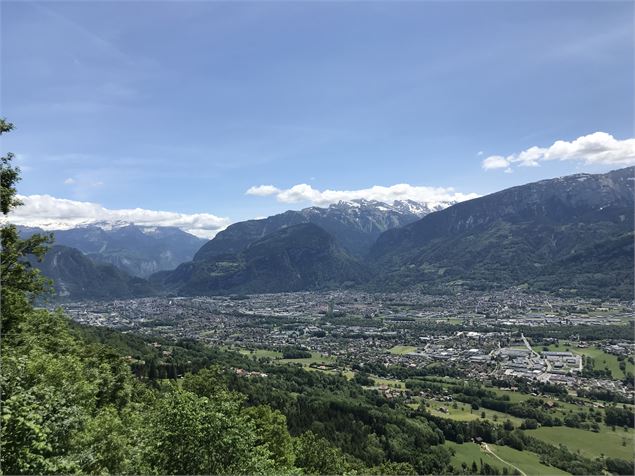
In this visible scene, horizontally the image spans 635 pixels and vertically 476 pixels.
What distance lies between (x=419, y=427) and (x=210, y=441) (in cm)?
7227

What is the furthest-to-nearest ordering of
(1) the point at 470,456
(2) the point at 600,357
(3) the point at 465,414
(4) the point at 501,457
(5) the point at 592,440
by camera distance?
(2) the point at 600,357 → (3) the point at 465,414 → (5) the point at 592,440 → (1) the point at 470,456 → (4) the point at 501,457

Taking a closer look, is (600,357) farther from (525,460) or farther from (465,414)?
(525,460)

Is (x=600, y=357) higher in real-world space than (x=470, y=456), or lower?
lower

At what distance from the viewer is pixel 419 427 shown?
8081 cm

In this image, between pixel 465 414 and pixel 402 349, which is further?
pixel 402 349

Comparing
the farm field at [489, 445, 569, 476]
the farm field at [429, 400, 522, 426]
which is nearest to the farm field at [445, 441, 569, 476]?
the farm field at [489, 445, 569, 476]

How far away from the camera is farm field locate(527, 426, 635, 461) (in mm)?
77750

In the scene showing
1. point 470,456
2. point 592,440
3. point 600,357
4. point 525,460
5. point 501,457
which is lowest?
point 600,357

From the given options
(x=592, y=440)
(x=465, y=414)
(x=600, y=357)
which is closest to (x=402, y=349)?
(x=600, y=357)

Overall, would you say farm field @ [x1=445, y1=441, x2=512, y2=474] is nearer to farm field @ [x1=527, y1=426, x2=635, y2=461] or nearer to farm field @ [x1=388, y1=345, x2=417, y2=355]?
farm field @ [x1=527, y1=426, x2=635, y2=461]

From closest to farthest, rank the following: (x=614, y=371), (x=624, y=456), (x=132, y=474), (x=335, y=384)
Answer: (x=132, y=474)
(x=624, y=456)
(x=335, y=384)
(x=614, y=371)

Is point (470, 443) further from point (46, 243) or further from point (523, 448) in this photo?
point (46, 243)

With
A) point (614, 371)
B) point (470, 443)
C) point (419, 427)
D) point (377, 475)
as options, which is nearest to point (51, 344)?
point (377, 475)

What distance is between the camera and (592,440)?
82.8m
